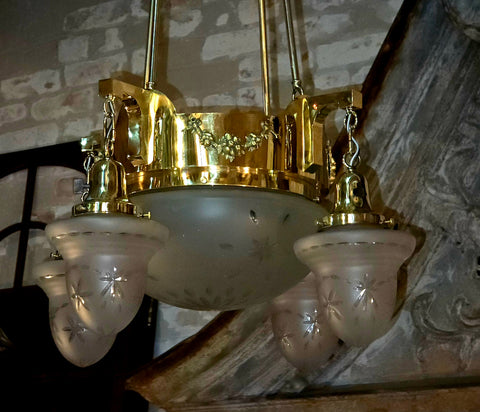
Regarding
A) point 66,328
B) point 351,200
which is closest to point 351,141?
point 351,200

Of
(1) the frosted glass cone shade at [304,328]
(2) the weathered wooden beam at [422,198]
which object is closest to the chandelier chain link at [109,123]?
(1) the frosted glass cone shade at [304,328]

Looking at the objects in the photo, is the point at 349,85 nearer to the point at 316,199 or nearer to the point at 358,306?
the point at 316,199

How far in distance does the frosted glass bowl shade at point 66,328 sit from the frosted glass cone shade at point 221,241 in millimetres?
180

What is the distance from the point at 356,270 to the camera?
1165 mm

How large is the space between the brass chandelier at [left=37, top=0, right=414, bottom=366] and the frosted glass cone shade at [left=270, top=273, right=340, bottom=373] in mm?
217

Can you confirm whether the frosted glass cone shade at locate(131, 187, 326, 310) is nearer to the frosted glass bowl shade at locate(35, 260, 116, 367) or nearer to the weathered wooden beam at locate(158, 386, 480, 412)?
the frosted glass bowl shade at locate(35, 260, 116, 367)

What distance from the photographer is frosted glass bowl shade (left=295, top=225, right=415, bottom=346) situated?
1.15m

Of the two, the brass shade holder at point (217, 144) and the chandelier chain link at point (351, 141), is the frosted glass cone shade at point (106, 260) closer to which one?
the brass shade holder at point (217, 144)

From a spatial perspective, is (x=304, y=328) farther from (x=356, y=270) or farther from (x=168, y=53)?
(x=168, y=53)

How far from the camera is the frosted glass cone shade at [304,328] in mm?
1555

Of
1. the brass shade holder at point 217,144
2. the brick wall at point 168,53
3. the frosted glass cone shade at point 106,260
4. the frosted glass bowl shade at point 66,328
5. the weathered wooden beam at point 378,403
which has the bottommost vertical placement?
the weathered wooden beam at point 378,403

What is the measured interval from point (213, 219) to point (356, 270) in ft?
0.76

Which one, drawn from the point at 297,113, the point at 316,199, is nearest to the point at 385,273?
the point at 316,199

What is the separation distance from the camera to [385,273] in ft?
3.88
